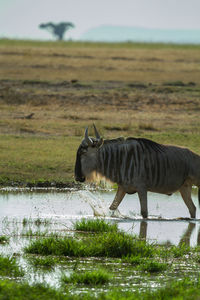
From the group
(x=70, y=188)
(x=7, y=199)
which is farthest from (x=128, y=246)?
(x=70, y=188)

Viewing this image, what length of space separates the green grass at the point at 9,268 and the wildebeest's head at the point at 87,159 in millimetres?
3363

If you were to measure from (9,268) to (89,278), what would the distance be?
69cm

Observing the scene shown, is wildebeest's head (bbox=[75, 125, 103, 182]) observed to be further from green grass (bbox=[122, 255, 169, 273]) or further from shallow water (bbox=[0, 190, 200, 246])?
green grass (bbox=[122, 255, 169, 273])

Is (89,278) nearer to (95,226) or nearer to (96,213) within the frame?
(95,226)

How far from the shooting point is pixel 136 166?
937 centimetres

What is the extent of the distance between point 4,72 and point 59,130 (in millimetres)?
12388

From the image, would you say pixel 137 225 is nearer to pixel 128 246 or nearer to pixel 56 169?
pixel 128 246

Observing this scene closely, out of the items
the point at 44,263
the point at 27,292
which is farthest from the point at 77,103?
the point at 27,292

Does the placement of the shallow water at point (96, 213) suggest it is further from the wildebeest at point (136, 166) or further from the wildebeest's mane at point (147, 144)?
the wildebeest's mane at point (147, 144)

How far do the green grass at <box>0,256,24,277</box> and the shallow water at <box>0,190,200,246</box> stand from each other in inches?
71.4

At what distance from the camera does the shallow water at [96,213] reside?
8367 mm

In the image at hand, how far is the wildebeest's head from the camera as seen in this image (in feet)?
30.5

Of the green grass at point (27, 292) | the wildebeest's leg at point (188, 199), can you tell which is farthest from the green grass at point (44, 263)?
the wildebeest's leg at point (188, 199)

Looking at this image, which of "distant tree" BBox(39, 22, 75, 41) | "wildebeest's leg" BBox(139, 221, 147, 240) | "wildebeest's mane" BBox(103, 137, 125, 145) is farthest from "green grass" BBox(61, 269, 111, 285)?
"distant tree" BBox(39, 22, 75, 41)
